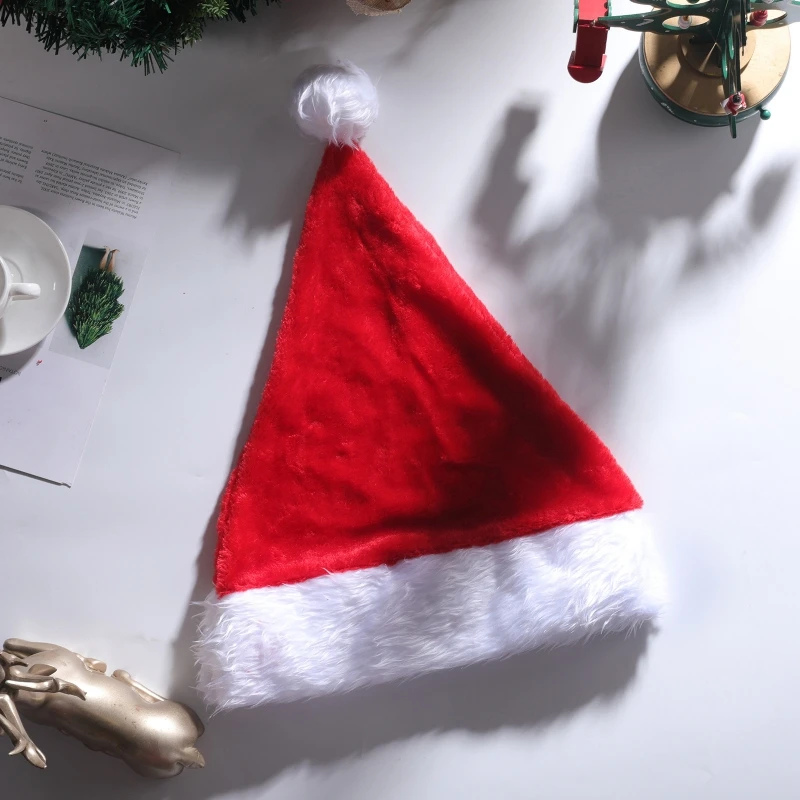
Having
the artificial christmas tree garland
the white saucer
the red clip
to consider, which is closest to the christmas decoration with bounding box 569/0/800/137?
the red clip

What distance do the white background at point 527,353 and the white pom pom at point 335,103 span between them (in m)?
0.05

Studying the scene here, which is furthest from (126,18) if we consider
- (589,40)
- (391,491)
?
(391,491)

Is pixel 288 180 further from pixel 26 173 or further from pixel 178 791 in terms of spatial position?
pixel 178 791

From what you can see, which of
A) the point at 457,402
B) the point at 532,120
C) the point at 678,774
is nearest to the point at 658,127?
the point at 532,120

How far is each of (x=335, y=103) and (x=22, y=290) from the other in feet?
1.40

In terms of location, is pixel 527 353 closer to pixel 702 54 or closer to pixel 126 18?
pixel 702 54

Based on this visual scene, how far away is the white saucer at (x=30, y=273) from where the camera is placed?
0.84m

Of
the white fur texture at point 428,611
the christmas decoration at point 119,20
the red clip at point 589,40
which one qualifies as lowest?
the white fur texture at point 428,611

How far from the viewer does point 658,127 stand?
87cm

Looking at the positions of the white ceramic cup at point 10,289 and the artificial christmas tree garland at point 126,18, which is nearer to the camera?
the artificial christmas tree garland at point 126,18

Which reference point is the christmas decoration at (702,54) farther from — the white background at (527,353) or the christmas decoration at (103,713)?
the christmas decoration at (103,713)

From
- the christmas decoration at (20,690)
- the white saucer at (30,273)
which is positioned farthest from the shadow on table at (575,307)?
the white saucer at (30,273)

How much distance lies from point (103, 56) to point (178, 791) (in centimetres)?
95

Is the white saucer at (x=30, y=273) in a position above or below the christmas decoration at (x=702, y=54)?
below
